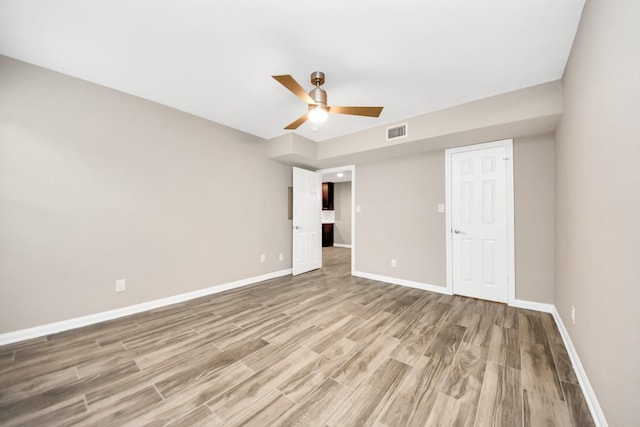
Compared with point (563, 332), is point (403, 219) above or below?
above

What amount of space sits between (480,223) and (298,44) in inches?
128

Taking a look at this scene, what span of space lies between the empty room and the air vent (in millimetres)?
42

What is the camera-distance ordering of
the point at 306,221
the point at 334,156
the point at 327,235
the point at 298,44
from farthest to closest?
the point at 327,235, the point at 306,221, the point at 334,156, the point at 298,44

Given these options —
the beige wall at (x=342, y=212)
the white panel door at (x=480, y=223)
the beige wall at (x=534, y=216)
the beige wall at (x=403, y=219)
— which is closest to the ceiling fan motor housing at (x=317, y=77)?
the beige wall at (x=403, y=219)

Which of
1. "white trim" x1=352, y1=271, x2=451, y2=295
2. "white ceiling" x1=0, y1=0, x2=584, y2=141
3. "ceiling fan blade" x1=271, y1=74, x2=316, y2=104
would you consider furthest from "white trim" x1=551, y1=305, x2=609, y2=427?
"ceiling fan blade" x1=271, y1=74, x2=316, y2=104

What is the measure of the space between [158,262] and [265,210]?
1.84 metres

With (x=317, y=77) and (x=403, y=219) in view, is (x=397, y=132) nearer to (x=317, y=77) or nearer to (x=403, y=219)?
(x=403, y=219)

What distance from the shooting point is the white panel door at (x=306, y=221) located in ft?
15.2

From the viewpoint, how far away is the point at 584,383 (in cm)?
152

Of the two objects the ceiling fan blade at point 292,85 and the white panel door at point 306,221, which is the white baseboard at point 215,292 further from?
the ceiling fan blade at point 292,85

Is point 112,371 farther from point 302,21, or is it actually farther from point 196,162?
point 302,21

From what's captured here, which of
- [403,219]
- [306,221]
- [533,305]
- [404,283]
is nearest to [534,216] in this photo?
[533,305]

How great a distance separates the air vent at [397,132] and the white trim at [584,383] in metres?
2.76

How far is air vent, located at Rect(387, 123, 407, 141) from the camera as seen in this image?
128 inches
